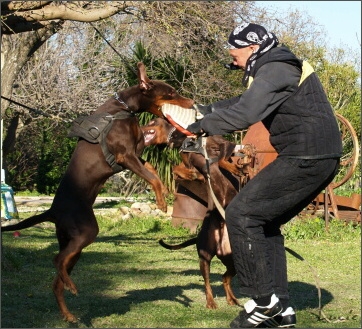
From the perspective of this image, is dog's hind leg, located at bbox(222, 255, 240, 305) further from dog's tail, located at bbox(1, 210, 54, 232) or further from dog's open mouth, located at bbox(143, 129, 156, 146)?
dog's tail, located at bbox(1, 210, 54, 232)

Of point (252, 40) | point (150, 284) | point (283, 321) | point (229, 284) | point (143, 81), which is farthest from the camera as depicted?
point (150, 284)

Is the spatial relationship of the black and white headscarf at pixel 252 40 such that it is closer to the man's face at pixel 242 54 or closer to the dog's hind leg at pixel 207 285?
the man's face at pixel 242 54

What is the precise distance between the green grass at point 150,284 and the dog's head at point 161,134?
Result: 1.51m

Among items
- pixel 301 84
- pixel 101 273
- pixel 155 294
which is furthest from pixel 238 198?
pixel 101 273

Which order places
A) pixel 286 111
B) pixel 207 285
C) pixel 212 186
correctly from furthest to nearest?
pixel 212 186 → pixel 207 285 → pixel 286 111

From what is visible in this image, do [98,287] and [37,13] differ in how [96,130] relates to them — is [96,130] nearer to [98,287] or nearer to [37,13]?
[98,287]

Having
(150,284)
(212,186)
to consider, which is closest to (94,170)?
(212,186)

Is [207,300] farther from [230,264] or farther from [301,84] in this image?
[301,84]

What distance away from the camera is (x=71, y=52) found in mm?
25828

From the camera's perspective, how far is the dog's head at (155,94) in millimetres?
7008

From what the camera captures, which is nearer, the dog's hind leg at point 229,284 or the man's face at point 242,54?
the man's face at point 242,54

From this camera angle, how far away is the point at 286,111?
5848mm

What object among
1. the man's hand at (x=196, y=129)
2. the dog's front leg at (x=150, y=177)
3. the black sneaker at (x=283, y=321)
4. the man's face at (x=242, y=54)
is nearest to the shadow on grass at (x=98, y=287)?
the dog's front leg at (x=150, y=177)

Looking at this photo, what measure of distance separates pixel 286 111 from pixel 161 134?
2035 mm
